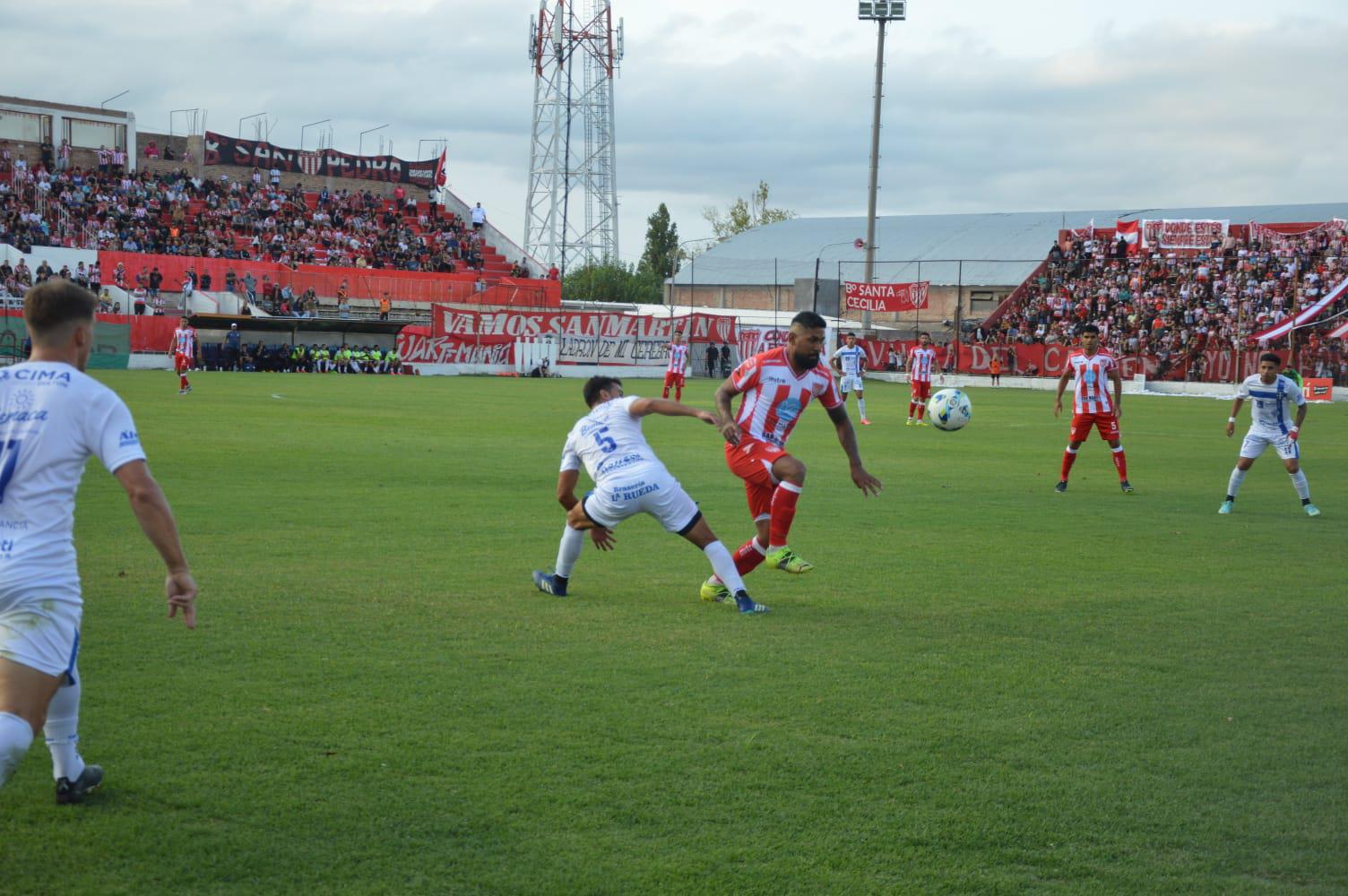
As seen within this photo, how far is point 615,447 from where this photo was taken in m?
8.15

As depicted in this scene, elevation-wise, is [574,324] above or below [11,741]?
above

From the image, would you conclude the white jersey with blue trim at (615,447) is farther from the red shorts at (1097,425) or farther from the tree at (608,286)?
the tree at (608,286)

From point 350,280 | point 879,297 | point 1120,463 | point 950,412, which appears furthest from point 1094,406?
point 350,280

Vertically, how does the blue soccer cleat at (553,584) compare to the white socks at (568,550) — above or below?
below

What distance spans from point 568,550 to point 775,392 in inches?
80.9

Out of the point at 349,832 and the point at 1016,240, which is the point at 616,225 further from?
the point at 349,832

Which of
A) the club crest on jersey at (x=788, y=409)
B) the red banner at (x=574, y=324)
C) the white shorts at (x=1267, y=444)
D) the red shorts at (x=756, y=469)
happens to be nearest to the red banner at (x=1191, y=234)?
the red banner at (x=574, y=324)

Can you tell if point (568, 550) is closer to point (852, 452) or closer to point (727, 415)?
point (727, 415)

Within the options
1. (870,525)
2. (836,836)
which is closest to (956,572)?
(870,525)

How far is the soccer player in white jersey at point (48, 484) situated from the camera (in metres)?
3.88

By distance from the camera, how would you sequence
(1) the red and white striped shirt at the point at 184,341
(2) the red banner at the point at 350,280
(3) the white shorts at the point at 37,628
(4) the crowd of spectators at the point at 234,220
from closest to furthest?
1. (3) the white shorts at the point at 37,628
2. (1) the red and white striped shirt at the point at 184,341
3. (2) the red banner at the point at 350,280
4. (4) the crowd of spectators at the point at 234,220

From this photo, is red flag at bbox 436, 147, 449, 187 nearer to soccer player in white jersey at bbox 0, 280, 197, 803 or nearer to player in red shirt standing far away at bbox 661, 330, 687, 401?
player in red shirt standing far away at bbox 661, 330, 687, 401

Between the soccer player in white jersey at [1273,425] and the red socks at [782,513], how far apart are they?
707cm

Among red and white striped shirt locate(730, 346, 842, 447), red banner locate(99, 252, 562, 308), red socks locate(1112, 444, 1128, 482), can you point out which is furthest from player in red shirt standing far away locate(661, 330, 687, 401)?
red and white striped shirt locate(730, 346, 842, 447)
